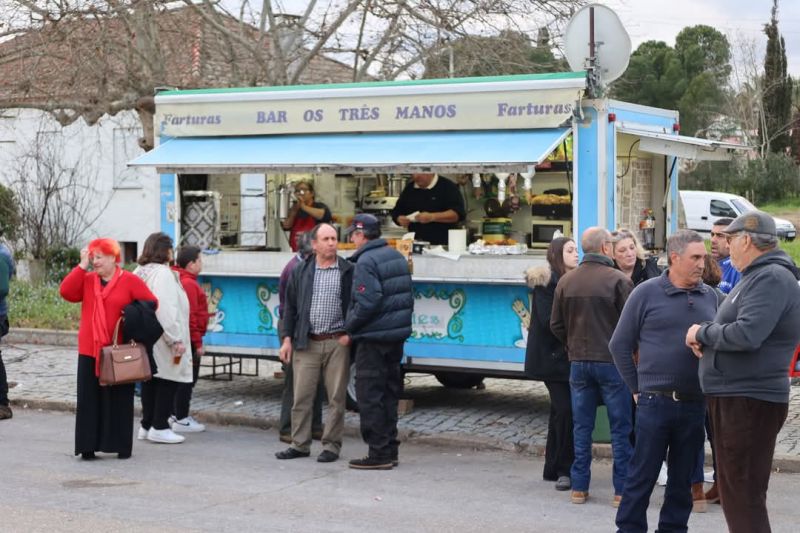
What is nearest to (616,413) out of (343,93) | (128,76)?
(343,93)

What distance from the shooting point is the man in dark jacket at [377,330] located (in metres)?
8.56

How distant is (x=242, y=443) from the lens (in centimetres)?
979

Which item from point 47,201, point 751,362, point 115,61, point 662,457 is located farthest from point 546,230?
point 47,201

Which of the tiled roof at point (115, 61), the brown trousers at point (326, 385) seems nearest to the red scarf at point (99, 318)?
the brown trousers at point (326, 385)

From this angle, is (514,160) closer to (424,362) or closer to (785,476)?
(424,362)

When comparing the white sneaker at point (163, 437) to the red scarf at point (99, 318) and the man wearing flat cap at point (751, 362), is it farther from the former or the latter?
the man wearing flat cap at point (751, 362)

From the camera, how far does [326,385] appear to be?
914 cm

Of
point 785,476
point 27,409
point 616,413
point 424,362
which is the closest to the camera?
point 616,413

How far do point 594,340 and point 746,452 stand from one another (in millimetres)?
1984

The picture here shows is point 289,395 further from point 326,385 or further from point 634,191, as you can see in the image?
point 634,191

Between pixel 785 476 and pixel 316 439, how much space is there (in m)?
3.66

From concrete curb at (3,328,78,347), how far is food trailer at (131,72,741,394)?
455 centimetres

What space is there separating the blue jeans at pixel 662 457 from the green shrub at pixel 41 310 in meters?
11.7

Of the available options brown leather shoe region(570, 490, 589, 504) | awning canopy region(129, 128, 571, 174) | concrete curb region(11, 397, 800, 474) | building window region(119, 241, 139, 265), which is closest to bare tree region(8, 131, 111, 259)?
building window region(119, 241, 139, 265)
